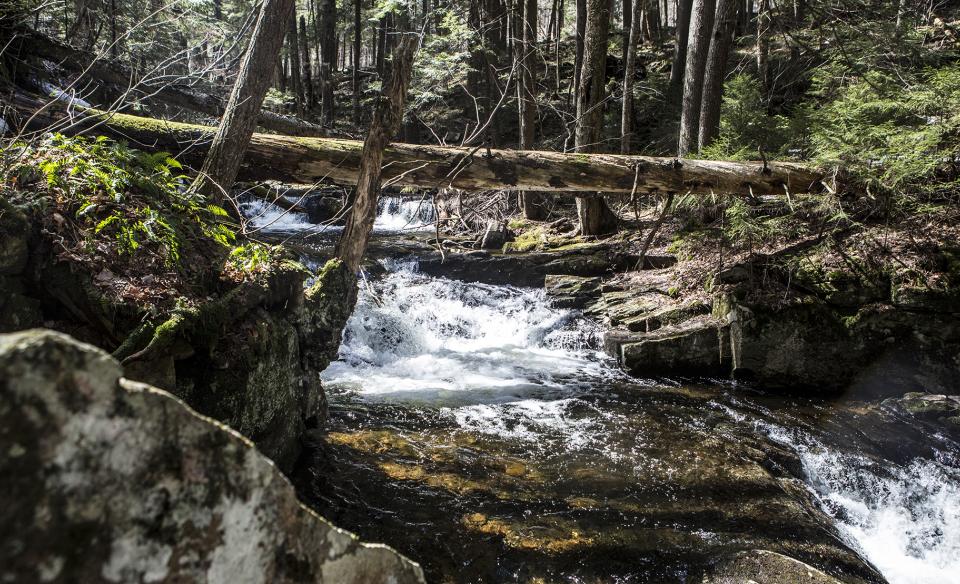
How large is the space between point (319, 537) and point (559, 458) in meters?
4.26

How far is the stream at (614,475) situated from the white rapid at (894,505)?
0.05 feet

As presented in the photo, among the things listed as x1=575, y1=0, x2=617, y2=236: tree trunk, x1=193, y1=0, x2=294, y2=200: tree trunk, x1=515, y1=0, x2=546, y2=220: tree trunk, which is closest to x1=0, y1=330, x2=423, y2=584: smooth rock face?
x1=193, y1=0, x2=294, y2=200: tree trunk

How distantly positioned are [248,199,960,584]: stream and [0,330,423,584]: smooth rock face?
8.44 ft

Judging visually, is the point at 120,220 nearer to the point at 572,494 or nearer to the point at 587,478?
the point at 572,494

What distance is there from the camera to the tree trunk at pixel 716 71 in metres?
9.98

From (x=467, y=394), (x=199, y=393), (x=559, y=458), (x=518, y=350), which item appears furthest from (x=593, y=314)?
(x=199, y=393)

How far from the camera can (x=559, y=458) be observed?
5.46 metres

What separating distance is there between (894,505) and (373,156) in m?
6.20

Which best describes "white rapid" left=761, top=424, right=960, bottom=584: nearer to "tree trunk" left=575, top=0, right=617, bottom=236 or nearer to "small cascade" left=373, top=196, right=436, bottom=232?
"tree trunk" left=575, top=0, right=617, bottom=236

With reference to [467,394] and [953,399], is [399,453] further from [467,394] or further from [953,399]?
[953,399]

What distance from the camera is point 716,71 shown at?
10.2 meters

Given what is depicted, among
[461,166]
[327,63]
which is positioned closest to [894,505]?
[461,166]

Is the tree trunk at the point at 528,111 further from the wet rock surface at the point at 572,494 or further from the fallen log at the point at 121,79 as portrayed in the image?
the wet rock surface at the point at 572,494

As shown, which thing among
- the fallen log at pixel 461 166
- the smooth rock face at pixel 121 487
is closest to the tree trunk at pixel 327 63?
the fallen log at pixel 461 166
